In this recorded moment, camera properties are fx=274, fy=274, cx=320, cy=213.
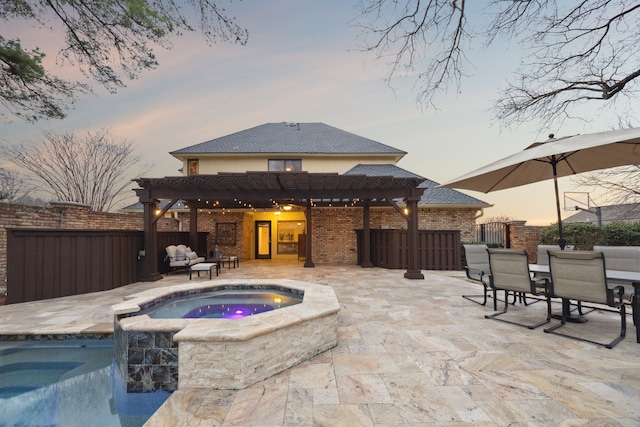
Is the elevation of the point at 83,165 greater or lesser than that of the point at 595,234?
greater

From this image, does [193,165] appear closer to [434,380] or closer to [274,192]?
[274,192]

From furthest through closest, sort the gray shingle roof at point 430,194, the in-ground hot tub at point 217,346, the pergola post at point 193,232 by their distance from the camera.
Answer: the gray shingle roof at point 430,194 < the pergola post at point 193,232 < the in-ground hot tub at point 217,346

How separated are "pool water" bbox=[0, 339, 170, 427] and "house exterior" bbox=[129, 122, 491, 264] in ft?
25.0

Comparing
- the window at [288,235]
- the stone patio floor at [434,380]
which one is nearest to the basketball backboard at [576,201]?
the stone patio floor at [434,380]

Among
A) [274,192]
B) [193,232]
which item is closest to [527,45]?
[274,192]

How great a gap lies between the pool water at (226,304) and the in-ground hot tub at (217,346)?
1034 mm

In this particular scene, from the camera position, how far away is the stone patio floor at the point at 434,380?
2.05 meters

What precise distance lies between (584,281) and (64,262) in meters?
9.56

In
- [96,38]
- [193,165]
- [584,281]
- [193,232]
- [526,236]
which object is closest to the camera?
[584,281]

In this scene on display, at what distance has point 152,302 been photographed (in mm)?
4203

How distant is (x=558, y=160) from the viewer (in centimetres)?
446

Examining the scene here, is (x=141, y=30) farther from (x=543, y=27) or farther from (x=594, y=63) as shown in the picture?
(x=594, y=63)

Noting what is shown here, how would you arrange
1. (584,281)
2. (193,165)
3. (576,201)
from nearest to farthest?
(584,281) → (193,165) → (576,201)

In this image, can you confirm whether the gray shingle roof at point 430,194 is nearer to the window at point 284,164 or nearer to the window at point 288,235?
the window at point 284,164
